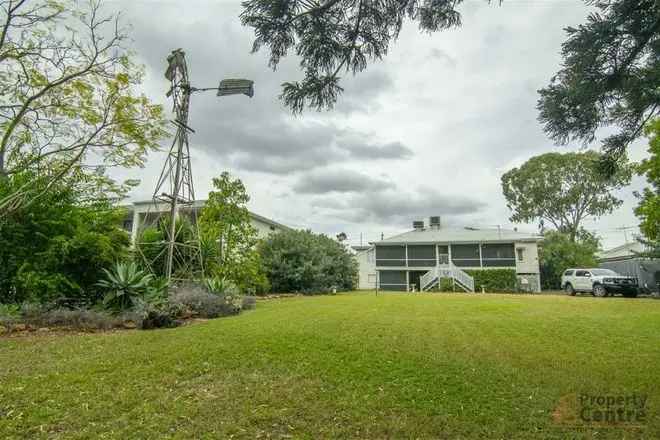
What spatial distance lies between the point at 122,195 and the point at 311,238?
1271cm

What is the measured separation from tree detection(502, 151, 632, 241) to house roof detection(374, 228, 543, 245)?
4.43m

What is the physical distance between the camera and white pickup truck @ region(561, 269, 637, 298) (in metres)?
17.4

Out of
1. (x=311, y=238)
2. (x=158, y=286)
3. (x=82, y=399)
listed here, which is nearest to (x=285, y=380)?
(x=82, y=399)

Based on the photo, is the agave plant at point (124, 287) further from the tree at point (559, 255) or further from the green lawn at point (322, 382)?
the tree at point (559, 255)

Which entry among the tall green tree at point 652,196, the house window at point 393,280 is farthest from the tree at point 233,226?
the tall green tree at point 652,196

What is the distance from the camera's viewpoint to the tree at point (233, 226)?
15.1 m

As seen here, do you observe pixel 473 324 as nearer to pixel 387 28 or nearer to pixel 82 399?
pixel 387 28

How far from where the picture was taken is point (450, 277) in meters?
23.3

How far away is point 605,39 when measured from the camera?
3.48 m

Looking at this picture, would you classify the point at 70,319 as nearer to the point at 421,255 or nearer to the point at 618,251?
the point at 421,255

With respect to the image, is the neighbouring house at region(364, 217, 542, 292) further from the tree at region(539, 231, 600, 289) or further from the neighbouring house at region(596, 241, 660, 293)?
the neighbouring house at region(596, 241, 660, 293)

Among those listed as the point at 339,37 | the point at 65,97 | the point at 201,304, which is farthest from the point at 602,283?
the point at 65,97

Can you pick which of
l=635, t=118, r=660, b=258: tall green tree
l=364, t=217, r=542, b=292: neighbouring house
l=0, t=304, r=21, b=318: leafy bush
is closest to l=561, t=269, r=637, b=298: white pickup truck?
l=635, t=118, r=660, b=258: tall green tree

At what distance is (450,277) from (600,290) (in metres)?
8.10
